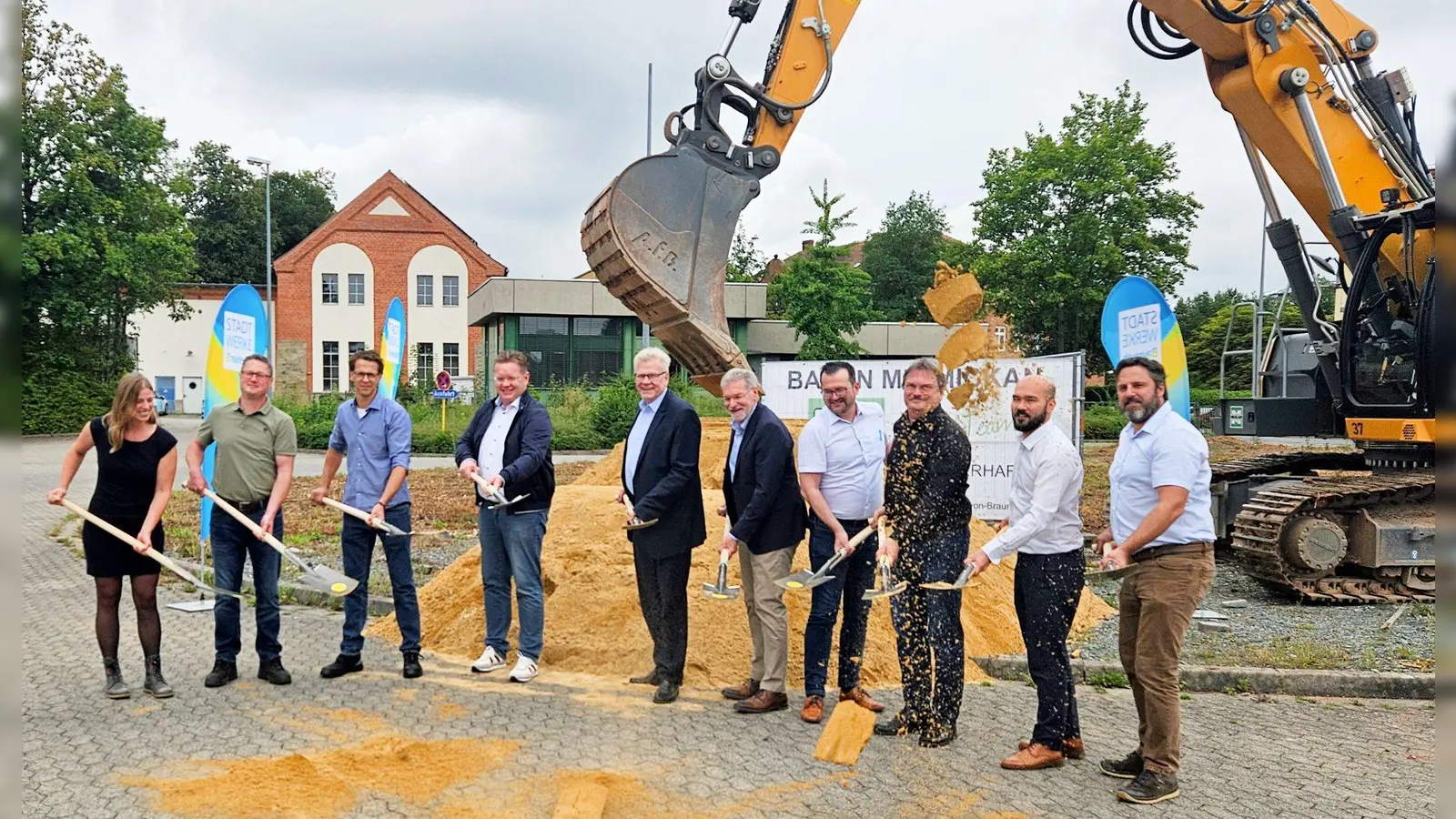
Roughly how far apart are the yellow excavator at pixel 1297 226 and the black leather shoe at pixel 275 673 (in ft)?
12.2

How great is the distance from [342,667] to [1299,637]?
22.2 ft

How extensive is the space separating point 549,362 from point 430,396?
18.7 feet

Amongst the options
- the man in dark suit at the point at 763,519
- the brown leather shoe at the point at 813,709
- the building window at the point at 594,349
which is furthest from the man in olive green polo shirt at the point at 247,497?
the building window at the point at 594,349

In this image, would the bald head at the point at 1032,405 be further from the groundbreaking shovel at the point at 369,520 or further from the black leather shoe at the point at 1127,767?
the groundbreaking shovel at the point at 369,520

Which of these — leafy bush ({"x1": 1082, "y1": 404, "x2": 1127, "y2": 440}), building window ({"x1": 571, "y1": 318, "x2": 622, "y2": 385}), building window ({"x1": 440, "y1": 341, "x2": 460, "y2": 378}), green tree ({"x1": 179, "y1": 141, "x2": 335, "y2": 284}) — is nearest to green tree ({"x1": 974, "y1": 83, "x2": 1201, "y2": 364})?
leafy bush ({"x1": 1082, "y1": 404, "x2": 1127, "y2": 440})

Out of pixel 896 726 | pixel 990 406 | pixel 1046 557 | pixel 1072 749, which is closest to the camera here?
Result: pixel 1046 557

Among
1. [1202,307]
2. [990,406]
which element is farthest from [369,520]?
[1202,307]

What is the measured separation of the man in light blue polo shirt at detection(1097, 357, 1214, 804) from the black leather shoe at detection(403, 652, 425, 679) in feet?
13.4

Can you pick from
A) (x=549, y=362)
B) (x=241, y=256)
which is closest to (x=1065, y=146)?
(x=549, y=362)

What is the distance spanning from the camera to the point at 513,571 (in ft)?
21.8

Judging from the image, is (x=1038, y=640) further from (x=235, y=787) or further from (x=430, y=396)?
(x=430, y=396)

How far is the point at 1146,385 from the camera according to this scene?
477 centimetres

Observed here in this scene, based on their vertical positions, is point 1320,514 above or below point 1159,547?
below

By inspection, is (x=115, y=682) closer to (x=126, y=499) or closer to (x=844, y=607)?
(x=126, y=499)
